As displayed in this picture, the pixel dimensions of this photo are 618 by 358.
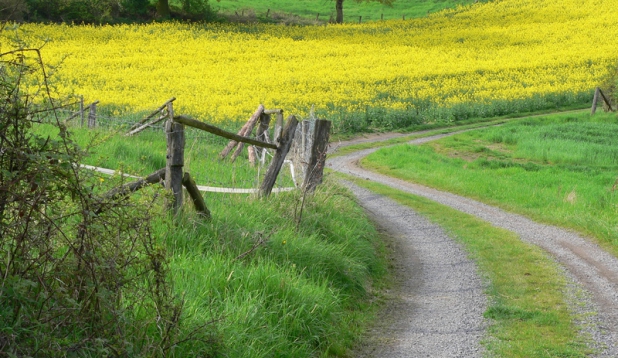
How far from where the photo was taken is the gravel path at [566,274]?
8.84m

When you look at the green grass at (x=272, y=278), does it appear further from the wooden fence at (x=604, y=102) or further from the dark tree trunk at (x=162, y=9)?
the dark tree trunk at (x=162, y=9)

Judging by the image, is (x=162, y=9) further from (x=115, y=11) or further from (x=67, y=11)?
(x=67, y=11)

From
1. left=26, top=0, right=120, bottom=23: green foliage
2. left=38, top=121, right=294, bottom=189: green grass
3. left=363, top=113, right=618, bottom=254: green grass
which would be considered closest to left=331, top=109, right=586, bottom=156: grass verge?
left=363, top=113, right=618, bottom=254: green grass

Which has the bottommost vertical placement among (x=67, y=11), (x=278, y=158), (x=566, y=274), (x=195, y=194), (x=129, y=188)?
(x=566, y=274)

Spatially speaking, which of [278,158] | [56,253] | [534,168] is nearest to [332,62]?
[534,168]

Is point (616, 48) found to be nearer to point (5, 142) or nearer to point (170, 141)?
point (170, 141)

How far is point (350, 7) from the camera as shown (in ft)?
294

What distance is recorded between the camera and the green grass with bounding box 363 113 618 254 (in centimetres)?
1655

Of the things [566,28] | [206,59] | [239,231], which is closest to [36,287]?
Result: [239,231]

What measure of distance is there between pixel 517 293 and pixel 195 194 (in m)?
4.78

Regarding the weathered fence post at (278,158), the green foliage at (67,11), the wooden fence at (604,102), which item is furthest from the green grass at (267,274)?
the green foliage at (67,11)

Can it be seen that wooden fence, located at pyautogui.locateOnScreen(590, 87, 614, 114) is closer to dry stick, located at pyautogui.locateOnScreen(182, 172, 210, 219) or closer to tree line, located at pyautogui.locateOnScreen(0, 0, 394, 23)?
tree line, located at pyautogui.locateOnScreen(0, 0, 394, 23)

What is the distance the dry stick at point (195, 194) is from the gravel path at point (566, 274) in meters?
2.33

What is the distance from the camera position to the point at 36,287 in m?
5.22
